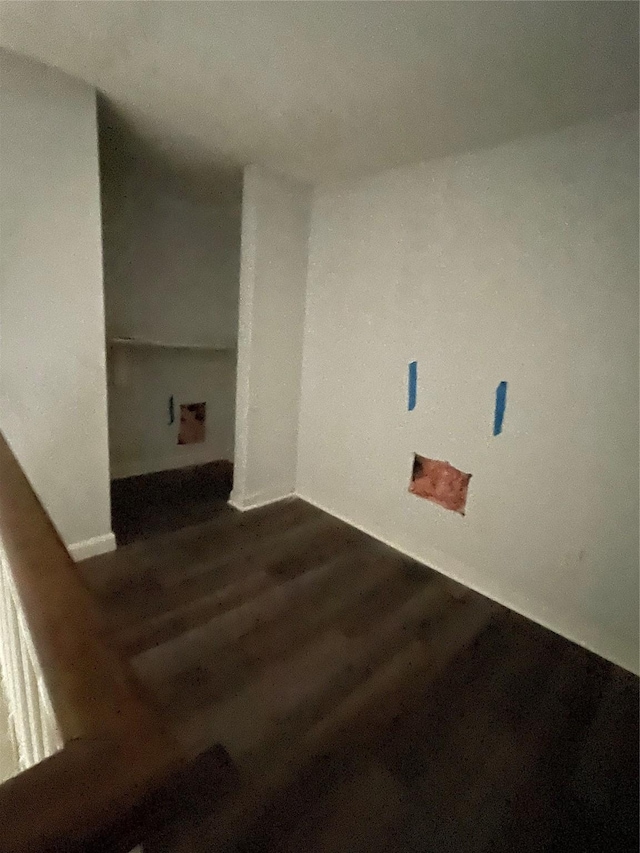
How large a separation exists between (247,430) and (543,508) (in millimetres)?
1811

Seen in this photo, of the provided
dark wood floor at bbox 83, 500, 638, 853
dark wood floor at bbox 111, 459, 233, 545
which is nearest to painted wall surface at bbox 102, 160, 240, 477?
dark wood floor at bbox 111, 459, 233, 545

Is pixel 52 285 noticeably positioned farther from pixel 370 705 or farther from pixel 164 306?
pixel 370 705

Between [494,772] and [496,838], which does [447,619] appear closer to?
[494,772]

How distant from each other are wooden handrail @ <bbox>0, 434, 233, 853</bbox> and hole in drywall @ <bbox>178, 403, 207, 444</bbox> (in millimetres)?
3143

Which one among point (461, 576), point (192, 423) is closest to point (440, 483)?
point (461, 576)

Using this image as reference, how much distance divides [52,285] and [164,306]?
5.15ft

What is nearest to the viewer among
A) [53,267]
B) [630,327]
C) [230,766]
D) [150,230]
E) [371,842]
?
[371,842]

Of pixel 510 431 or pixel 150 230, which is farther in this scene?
pixel 150 230

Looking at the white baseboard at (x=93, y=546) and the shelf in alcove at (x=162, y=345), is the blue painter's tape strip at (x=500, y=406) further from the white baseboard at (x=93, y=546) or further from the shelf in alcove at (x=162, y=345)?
the shelf in alcove at (x=162, y=345)

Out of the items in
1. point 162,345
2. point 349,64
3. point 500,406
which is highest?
point 349,64

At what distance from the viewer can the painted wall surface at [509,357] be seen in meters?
1.83

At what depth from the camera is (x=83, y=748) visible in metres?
0.48

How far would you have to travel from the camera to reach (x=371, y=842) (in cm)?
120

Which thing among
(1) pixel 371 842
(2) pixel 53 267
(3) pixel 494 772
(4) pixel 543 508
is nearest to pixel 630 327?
(4) pixel 543 508
